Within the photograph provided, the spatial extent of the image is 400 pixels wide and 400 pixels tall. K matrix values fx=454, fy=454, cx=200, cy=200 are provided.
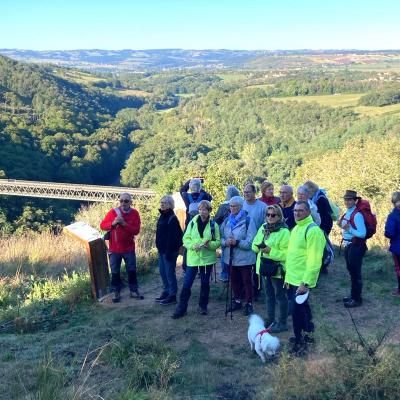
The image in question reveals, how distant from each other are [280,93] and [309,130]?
98.9 ft

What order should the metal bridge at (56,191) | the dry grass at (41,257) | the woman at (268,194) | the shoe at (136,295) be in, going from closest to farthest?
the woman at (268,194), the shoe at (136,295), the dry grass at (41,257), the metal bridge at (56,191)

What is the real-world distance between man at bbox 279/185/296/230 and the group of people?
11 millimetres

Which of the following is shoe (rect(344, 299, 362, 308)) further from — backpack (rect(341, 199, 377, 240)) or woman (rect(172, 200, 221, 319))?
woman (rect(172, 200, 221, 319))

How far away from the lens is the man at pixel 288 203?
16.7 ft

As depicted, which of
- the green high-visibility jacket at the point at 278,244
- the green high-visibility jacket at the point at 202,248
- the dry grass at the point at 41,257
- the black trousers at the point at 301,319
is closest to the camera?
the black trousers at the point at 301,319

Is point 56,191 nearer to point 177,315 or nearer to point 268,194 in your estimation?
point 268,194

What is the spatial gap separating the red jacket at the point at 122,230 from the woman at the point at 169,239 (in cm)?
34

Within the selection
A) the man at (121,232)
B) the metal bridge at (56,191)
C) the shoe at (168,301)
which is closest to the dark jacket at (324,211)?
the shoe at (168,301)

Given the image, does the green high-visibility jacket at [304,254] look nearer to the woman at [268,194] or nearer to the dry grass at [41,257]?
the woman at [268,194]

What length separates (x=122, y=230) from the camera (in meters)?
5.53

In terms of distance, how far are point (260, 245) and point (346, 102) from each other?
9155 cm

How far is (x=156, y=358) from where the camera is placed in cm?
376

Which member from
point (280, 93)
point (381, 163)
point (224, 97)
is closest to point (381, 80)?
point (280, 93)

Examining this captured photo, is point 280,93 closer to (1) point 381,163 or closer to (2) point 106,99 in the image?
(2) point 106,99
